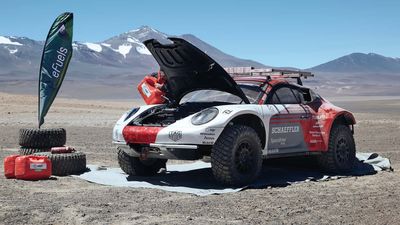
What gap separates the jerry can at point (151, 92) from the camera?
384 inches

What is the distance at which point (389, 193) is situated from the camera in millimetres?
8078

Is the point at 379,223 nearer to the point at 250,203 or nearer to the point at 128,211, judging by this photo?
the point at 250,203

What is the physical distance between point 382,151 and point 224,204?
24.1 ft

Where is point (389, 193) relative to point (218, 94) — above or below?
below

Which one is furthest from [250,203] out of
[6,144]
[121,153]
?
[6,144]

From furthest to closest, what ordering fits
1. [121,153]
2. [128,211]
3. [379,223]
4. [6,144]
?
1. [6,144]
2. [121,153]
3. [128,211]
4. [379,223]

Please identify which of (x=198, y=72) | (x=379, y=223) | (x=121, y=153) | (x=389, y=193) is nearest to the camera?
(x=379, y=223)

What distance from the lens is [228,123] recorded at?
27.9 feet

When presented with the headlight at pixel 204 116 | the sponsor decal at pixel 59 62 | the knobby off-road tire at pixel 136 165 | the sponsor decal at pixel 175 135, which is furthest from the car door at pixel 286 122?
the sponsor decal at pixel 59 62

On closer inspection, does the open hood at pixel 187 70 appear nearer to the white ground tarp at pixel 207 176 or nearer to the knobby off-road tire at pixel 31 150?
the white ground tarp at pixel 207 176

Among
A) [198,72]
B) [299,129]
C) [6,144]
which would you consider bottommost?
[6,144]

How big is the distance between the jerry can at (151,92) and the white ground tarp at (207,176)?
114 centimetres

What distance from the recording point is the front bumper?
827 centimetres

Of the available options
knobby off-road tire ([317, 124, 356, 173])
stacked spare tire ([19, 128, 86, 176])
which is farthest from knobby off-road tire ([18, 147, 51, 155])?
knobby off-road tire ([317, 124, 356, 173])
